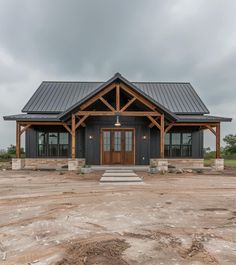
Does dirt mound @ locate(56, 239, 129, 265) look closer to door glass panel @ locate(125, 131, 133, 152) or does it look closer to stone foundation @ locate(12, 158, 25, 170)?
door glass panel @ locate(125, 131, 133, 152)

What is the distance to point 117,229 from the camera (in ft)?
13.4

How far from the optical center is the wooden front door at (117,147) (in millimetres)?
15656

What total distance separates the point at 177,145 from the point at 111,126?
5217 millimetres

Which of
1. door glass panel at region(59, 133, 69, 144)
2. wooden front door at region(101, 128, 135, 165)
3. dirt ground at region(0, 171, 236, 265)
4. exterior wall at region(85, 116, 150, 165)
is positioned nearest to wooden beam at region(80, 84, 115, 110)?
exterior wall at region(85, 116, 150, 165)

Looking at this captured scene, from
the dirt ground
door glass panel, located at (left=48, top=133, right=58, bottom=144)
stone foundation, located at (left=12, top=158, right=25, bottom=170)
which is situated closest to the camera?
the dirt ground

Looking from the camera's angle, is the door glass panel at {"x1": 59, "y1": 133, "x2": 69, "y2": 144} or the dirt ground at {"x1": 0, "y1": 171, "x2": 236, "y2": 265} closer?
the dirt ground at {"x1": 0, "y1": 171, "x2": 236, "y2": 265}

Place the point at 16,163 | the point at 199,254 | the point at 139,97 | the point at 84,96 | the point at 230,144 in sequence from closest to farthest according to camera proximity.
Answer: the point at 199,254
the point at 139,97
the point at 16,163
the point at 84,96
the point at 230,144

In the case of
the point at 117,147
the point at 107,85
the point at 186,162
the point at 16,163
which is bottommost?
the point at 186,162

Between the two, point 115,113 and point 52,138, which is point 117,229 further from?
point 52,138

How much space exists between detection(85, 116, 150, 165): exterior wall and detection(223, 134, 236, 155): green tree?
20.5m

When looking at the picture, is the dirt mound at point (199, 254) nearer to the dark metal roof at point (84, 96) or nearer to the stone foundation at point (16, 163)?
the dark metal roof at point (84, 96)

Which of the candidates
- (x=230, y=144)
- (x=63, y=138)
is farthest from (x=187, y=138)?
(x=230, y=144)

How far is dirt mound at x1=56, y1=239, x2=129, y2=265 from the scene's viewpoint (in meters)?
2.89

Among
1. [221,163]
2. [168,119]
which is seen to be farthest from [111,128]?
[221,163]
